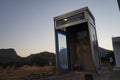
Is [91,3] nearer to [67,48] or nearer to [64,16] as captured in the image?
[64,16]

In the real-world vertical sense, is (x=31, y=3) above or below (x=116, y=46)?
above

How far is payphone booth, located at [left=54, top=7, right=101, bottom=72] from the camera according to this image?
5957mm

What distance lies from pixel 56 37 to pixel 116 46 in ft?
27.8

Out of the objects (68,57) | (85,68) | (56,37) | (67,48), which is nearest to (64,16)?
(56,37)

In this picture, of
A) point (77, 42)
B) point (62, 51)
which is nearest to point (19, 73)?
point (62, 51)

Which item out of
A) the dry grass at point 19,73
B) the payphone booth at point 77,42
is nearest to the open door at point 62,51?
the payphone booth at point 77,42

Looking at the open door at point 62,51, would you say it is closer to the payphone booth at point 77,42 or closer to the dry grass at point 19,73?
the payphone booth at point 77,42

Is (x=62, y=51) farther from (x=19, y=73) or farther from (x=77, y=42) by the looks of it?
(x=19, y=73)

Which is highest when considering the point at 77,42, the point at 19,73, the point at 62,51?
the point at 77,42

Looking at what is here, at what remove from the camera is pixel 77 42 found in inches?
286

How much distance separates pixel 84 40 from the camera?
7047 mm

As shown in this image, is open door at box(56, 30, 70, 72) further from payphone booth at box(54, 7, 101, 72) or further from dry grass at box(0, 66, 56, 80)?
dry grass at box(0, 66, 56, 80)

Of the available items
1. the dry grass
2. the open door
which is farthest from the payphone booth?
the dry grass

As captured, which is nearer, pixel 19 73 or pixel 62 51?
pixel 62 51
